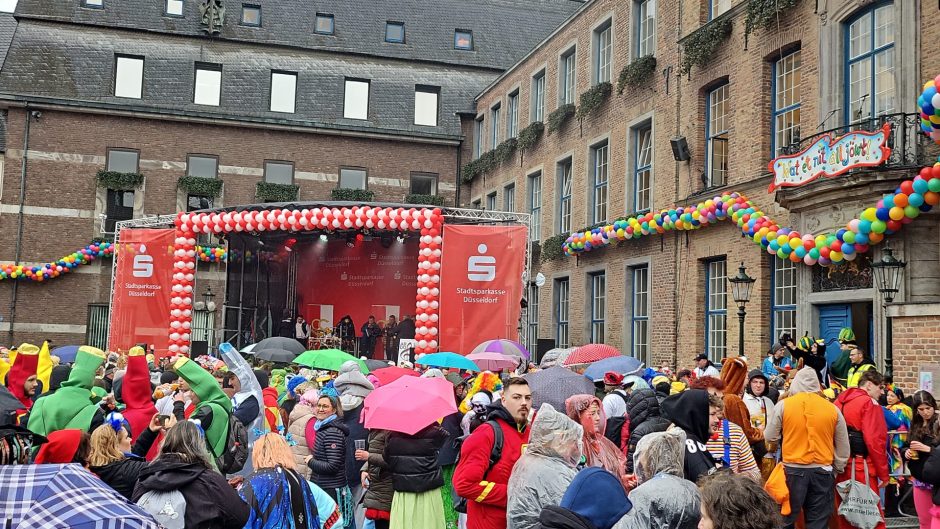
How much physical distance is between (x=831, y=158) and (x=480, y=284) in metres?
8.97

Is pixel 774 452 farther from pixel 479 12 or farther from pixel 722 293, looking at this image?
pixel 479 12

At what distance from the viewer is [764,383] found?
29.7ft

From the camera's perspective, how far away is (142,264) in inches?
921

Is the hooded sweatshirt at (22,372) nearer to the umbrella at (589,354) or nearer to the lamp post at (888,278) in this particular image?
the umbrella at (589,354)

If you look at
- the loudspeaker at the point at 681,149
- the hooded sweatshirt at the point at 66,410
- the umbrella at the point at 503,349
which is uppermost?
the loudspeaker at the point at 681,149

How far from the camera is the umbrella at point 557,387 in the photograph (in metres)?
7.65

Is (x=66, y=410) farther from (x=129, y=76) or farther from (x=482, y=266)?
(x=129, y=76)

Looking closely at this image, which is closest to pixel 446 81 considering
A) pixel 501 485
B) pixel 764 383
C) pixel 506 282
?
pixel 506 282

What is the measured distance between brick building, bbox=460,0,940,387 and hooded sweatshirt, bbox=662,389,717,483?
21.3ft

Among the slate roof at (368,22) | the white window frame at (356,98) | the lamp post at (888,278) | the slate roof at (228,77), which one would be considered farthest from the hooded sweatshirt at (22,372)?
the slate roof at (368,22)

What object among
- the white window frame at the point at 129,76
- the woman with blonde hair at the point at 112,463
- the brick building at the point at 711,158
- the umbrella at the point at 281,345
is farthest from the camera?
the white window frame at the point at 129,76

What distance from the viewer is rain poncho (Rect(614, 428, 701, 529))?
4.04 metres

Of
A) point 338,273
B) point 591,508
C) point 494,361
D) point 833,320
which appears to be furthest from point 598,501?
point 338,273

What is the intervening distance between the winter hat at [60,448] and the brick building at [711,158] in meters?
9.90
